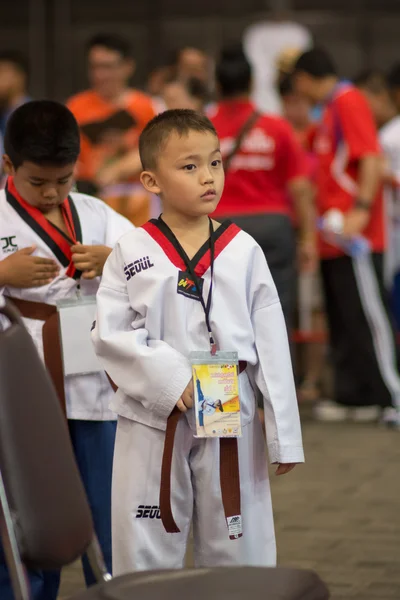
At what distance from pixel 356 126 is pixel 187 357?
374cm

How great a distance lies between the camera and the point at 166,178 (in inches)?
107

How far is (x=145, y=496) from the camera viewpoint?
8.84 feet

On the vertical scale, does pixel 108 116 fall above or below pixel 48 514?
above

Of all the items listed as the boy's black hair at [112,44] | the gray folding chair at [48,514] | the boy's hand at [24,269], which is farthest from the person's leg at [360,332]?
the gray folding chair at [48,514]

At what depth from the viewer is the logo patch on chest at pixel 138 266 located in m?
2.67

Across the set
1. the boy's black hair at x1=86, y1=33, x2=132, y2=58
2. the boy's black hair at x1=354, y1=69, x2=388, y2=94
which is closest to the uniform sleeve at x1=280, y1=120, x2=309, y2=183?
the boy's black hair at x1=86, y1=33, x2=132, y2=58

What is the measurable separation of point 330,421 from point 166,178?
13.5ft

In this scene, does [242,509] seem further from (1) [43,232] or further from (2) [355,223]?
(2) [355,223]

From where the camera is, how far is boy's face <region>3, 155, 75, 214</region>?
2.98 meters

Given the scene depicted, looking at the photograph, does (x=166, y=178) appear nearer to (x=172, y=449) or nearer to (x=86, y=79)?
(x=172, y=449)

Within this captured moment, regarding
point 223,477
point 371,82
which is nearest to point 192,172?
point 223,477

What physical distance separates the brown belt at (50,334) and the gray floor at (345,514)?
2.74 ft

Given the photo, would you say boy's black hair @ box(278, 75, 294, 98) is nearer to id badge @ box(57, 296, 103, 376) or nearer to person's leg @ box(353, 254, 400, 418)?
person's leg @ box(353, 254, 400, 418)

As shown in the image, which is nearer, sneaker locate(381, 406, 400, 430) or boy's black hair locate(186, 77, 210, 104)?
sneaker locate(381, 406, 400, 430)
